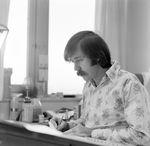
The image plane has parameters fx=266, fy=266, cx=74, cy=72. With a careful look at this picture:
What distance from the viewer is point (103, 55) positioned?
1254mm

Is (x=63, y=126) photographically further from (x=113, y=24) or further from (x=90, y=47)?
(x=113, y=24)

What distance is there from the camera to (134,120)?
3.43ft

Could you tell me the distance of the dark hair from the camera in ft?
4.04

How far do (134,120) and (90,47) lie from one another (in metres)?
0.39

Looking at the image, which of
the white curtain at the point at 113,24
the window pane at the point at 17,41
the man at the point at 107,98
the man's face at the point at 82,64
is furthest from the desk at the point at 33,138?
the white curtain at the point at 113,24

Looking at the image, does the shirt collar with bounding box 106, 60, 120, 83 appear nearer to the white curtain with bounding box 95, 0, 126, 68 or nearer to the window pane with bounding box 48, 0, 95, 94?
the window pane with bounding box 48, 0, 95, 94

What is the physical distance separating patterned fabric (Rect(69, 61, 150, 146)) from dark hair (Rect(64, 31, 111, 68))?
7cm

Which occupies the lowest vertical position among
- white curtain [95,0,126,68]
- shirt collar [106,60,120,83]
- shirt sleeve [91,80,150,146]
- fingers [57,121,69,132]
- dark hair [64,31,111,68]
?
fingers [57,121,69,132]

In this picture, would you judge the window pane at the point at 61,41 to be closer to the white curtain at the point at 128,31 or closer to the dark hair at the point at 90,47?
the white curtain at the point at 128,31

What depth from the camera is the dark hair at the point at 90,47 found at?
1.23 metres

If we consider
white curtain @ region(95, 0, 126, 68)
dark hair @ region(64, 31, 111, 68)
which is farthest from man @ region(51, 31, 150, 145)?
white curtain @ region(95, 0, 126, 68)

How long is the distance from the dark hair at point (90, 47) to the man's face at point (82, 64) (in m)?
0.02

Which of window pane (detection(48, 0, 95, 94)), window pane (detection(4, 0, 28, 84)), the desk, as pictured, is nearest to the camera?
the desk

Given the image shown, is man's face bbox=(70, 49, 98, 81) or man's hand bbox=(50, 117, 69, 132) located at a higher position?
man's face bbox=(70, 49, 98, 81)
